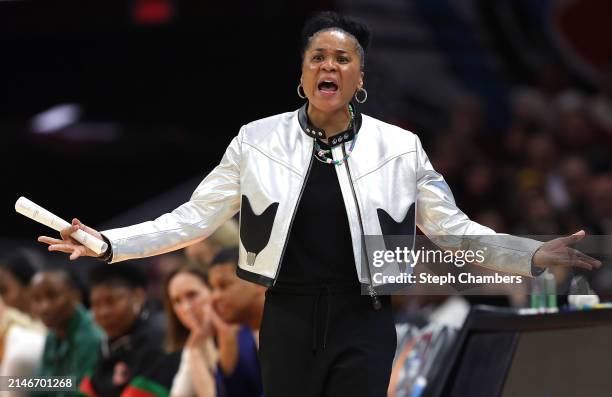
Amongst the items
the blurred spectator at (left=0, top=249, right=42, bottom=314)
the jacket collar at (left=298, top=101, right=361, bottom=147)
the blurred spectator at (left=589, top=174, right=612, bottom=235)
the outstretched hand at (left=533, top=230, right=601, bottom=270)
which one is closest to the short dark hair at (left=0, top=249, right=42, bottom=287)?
the blurred spectator at (left=0, top=249, right=42, bottom=314)

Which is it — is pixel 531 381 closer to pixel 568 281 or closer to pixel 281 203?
pixel 568 281

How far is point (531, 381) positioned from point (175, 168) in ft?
23.9

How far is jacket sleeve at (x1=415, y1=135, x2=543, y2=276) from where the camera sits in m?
3.63

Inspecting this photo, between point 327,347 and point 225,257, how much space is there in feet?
6.11

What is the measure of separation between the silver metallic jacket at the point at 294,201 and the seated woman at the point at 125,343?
2.06 meters

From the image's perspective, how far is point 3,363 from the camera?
641 cm

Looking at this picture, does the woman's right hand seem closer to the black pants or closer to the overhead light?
the black pants

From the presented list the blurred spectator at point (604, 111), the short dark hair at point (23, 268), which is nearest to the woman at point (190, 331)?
the short dark hair at point (23, 268)

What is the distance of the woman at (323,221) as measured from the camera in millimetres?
3512

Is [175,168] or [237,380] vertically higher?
[175,168]

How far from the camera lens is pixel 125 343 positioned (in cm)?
590

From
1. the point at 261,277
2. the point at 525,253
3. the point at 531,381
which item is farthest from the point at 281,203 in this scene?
the point at 531,381

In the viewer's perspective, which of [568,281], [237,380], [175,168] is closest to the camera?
[568,281]

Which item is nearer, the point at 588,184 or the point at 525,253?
the point at 525,253
